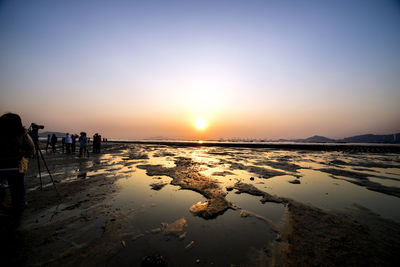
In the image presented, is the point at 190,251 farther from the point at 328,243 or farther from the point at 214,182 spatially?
the point at 214,182

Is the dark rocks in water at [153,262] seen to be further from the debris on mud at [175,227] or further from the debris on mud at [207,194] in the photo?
the debris on mud at [207,194]

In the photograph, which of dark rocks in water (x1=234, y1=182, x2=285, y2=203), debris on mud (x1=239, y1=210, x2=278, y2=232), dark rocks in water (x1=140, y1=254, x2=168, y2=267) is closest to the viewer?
dark rocks in water (x1=140, y1=254, x2=168, y2=267)

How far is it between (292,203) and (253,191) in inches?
59.1

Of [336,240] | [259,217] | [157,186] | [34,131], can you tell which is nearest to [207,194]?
[259,217]

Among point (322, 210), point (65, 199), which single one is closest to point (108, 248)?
point (65, 199)

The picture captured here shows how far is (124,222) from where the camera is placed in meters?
3.89

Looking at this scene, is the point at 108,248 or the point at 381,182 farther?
the point at 381,182

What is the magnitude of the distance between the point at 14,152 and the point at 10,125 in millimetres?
784

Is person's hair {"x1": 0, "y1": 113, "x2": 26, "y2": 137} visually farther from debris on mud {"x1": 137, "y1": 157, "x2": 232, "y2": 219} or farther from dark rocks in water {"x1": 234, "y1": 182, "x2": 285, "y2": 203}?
dark rocks in water {"x1": 234, "y1": 182, "x2": 285, "y2": 203}

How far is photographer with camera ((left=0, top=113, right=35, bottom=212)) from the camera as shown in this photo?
4000mm

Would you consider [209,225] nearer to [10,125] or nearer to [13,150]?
[13,150]

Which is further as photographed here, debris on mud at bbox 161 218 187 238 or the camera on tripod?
the camera on tripod

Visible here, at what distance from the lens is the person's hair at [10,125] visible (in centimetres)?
402

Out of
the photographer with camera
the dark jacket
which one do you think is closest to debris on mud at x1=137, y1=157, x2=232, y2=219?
the photographer with camera
